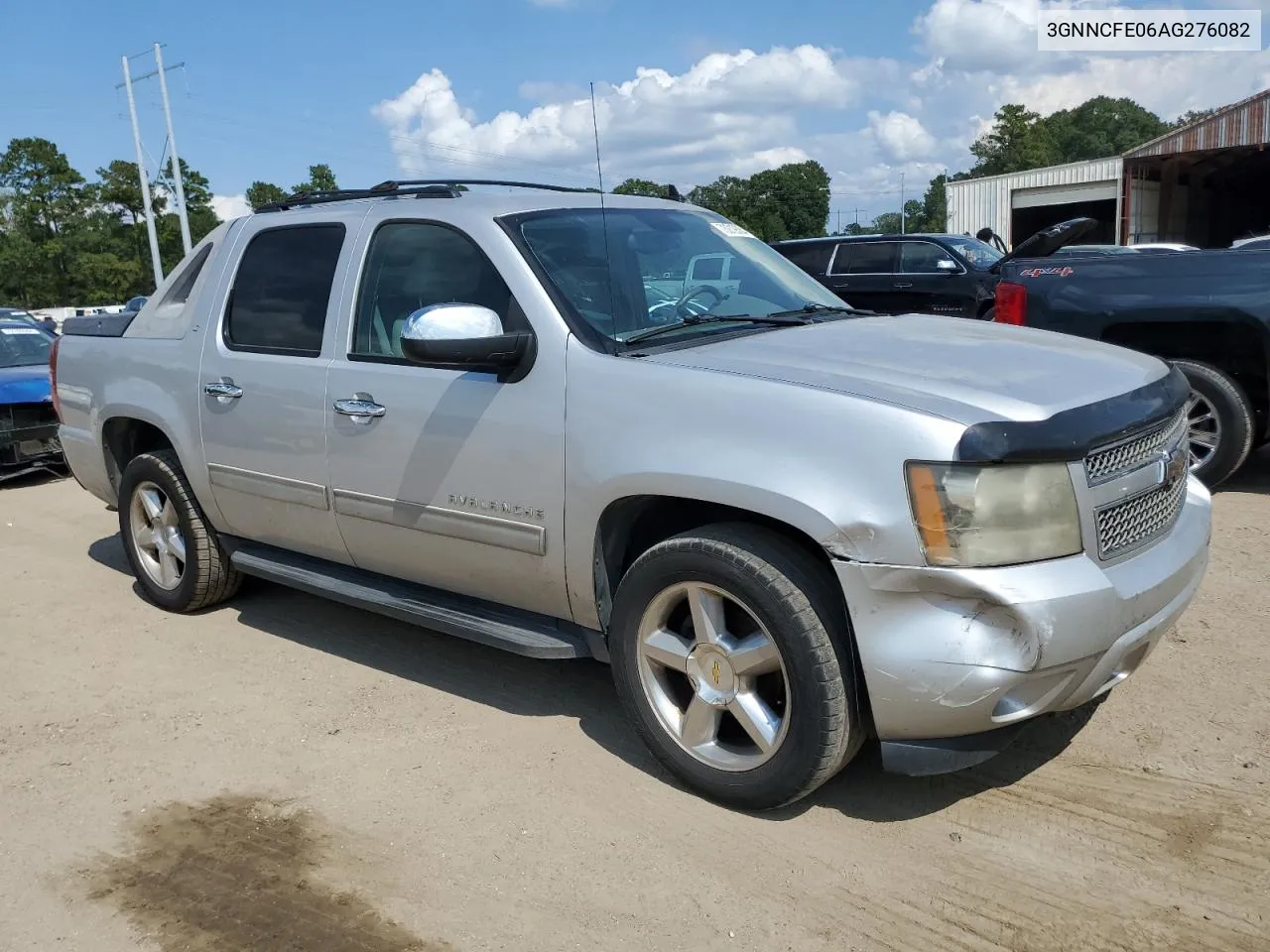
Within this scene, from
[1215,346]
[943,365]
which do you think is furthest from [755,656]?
[1215,346]

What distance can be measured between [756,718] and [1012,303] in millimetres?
4637

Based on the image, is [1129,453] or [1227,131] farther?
[1227,131]

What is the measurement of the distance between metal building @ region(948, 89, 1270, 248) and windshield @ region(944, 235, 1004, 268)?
18465mm

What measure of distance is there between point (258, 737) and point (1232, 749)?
3339mm

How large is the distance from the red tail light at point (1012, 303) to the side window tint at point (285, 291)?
167 inches

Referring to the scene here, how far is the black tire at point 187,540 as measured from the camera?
505 centimetres

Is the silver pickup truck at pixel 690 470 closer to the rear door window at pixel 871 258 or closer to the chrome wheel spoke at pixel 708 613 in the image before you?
the chrome wheel spoke at pixel 708 613

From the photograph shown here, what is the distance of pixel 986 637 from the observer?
8.89 ft

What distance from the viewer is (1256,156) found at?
31.5m

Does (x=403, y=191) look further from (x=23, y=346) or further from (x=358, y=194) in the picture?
(x=23, y=346)

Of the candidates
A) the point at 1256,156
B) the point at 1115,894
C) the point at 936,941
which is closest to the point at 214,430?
the point at 936,941

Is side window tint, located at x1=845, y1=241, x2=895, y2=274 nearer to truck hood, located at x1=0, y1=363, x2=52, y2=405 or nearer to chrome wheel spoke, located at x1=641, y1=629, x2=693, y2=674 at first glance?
truck hood, located at x1=0, y1=363, x2=52, y2=405

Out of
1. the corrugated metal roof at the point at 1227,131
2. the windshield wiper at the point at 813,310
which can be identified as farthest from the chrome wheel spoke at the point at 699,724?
the corrugated metal roof at the point at 1227,131

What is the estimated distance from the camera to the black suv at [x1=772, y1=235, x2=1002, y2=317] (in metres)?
12.8
